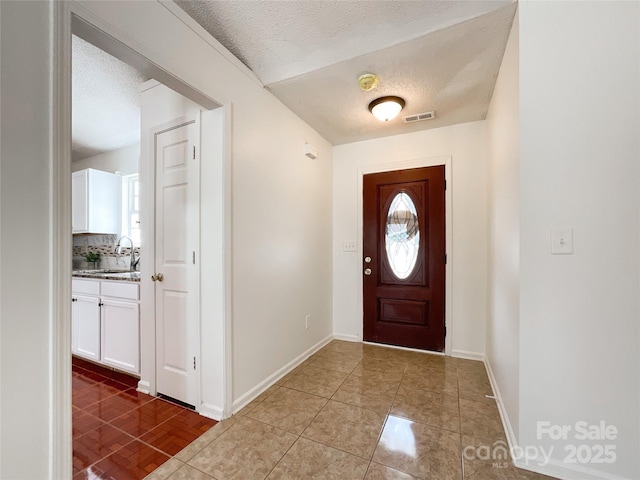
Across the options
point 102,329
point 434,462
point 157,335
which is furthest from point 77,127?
point 434,462

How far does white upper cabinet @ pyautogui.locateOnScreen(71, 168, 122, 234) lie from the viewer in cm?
354

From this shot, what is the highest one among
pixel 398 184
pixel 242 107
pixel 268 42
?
pixel 268 42

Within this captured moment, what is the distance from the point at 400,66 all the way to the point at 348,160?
4.88 ft

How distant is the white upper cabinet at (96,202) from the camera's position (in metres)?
3.54

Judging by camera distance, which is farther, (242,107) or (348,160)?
(348,160)

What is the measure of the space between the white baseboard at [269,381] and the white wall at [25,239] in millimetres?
1067

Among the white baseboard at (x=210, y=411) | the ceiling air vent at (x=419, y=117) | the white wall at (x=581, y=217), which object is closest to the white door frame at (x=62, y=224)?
the white baseboard at (x=210, y=411)

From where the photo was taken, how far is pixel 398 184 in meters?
3.16

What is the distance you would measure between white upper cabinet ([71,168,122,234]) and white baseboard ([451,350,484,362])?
14.7ft

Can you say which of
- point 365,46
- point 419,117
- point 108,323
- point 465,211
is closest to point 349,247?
point 465,211

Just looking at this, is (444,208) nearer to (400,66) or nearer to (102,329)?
(400,66)

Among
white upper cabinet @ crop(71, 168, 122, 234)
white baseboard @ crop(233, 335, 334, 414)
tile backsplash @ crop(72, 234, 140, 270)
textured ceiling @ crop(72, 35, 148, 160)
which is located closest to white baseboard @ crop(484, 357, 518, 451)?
white baseboard @ crop(233, 335, 334, 414)

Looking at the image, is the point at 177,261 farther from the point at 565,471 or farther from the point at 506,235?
the point at 565,471

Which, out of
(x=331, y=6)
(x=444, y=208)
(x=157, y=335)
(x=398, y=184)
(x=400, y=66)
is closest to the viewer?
(x=331, y=6)
